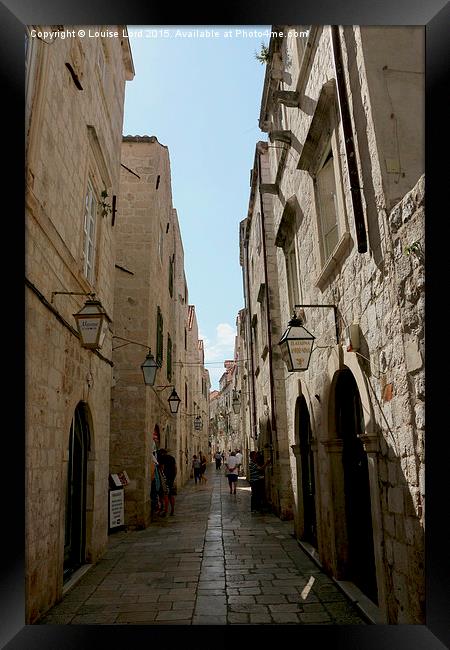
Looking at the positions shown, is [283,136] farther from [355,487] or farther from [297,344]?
[355,487]

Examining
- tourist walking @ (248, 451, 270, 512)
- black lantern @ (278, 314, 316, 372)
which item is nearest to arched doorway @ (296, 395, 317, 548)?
black lantern @ (278, 314, 316, 372)

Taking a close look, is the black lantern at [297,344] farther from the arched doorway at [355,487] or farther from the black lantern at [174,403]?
the black lantern at [174,403]

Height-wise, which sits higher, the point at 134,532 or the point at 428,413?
the point at 428,413

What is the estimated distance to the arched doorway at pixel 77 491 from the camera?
650cm

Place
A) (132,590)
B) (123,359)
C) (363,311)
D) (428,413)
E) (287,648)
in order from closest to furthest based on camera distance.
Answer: (287,648) → (428,413) → (363,311) → (132,590) → (123,359)

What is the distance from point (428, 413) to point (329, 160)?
371 centimetres

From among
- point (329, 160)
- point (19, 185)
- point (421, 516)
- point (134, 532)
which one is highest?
point (329, 160)

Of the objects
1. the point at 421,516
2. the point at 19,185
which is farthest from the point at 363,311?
the point at 19,185

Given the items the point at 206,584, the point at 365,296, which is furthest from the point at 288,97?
the point at 206,584

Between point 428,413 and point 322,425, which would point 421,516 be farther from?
point 322,425

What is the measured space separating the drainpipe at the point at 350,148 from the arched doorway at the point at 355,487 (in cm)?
175

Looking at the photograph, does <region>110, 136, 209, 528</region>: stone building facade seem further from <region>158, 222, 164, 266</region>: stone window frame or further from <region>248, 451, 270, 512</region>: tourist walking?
<region>248, 451, 270, 512</region>: tourist walking

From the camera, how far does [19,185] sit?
3.27 meters

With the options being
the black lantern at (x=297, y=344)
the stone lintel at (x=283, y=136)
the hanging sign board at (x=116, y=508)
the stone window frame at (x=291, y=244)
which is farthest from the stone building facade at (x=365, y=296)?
the hanging sign board at (x=116, y=508)
